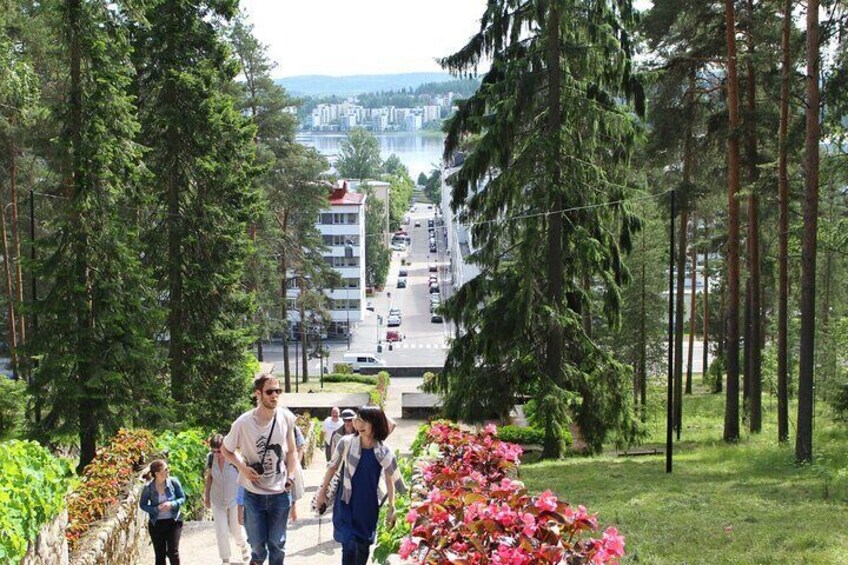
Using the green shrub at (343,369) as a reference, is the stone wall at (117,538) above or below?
above

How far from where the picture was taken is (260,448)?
7781mm

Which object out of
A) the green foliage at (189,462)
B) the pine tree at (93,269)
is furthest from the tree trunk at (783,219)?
the pine tree at (93,269)

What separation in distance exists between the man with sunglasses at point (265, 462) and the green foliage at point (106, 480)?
8.09ft

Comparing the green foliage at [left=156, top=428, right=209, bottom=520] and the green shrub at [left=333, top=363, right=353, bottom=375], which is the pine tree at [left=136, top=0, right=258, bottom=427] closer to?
the green foliage at [left=156, top=428, right=209, bottom=520]

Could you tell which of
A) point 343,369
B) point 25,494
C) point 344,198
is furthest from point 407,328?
point 25,494

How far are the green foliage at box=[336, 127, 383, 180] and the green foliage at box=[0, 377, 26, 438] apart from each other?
115 metres

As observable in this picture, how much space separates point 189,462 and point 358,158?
129614 mm

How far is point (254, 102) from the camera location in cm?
4250

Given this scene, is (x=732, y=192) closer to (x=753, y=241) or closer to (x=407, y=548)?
(x=753, y=241)

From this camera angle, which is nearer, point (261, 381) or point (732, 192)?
point (261, 381)

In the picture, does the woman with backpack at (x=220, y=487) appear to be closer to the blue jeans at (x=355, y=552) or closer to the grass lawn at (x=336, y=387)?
the blue jeans at (x=355, y=552)

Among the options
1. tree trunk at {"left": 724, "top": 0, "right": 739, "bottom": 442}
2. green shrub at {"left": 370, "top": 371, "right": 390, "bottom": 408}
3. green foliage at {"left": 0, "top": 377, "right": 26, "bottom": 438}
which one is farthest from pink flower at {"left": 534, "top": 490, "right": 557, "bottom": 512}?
green shrub at {"left": 370, "top": 371, "right": 390, "bottom": 408}

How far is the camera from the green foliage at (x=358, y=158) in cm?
14262

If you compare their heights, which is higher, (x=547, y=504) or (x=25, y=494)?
(x=547, y=504)
